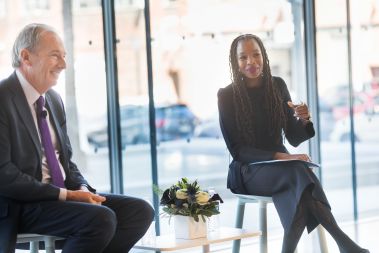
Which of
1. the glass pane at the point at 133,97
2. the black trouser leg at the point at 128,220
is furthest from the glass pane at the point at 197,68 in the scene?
the black trouser leg at the point at 128,220

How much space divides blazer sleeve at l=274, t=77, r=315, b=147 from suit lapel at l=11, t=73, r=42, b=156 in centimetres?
164

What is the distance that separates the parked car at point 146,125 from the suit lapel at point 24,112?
1.59 m

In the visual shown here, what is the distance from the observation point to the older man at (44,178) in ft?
10.4

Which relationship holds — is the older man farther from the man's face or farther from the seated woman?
the seated woman

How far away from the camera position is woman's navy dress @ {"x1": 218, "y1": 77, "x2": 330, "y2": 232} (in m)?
3.94

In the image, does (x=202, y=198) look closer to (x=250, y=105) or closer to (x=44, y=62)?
(x=250, y=105)

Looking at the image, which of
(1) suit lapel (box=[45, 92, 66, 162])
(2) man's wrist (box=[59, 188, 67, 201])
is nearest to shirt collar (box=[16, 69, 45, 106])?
(1) suit lapel (box=[45, 92, 66, 162])

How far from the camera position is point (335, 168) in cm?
619

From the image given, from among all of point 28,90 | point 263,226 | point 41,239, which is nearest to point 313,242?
point 263,226

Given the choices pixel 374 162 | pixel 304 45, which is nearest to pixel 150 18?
pixel 304 45

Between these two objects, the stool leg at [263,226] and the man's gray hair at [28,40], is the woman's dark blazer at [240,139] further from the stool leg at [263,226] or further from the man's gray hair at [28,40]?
the man's gray hair at [28,40]

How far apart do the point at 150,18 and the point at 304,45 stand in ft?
4.84

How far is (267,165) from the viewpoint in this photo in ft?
13.5

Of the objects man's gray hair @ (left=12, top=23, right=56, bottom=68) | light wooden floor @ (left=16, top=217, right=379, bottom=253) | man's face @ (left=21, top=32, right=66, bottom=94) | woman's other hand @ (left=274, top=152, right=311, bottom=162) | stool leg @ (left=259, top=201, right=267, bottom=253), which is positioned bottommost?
light wooden floor @ (left=16, top=217, right=379, bottom=253)
